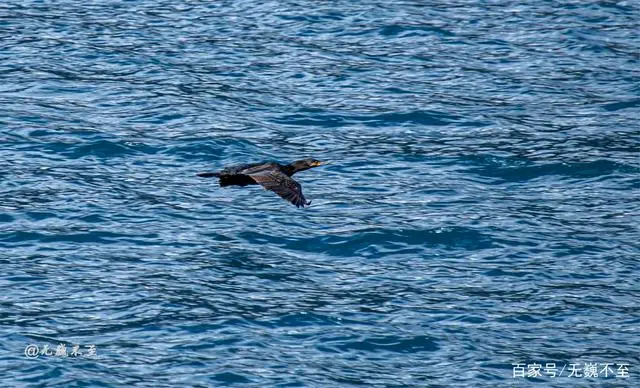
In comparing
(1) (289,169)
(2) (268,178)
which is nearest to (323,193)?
(1) (289,169)

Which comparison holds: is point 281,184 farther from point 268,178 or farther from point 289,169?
point 289,169

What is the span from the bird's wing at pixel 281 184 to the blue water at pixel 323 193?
177cm

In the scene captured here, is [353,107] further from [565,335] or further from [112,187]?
[565,335]

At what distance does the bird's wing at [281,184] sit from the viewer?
14479 mm

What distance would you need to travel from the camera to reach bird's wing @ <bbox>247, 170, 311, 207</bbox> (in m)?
14.5

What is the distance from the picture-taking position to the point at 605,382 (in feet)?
48.8

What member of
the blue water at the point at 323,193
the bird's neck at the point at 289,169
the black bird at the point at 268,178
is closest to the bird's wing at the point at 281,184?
the black bird at the point at 268,178

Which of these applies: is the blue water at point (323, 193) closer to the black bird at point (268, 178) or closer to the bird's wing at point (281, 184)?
the black bird at point (268, 178)

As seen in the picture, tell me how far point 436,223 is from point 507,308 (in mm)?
2583

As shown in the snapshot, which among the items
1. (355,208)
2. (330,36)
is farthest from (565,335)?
(330,36)

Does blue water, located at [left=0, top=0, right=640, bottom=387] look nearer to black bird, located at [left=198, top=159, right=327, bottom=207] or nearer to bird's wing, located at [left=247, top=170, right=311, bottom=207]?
black bird, located at [left=198, top=159, right=327, bottom=207]

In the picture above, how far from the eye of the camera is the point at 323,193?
1989 centimetres

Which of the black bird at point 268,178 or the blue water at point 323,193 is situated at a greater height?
the black bird at point 268,178

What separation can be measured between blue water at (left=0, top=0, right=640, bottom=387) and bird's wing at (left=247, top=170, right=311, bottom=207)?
1770 millimetres
